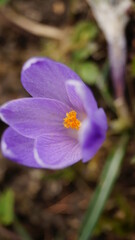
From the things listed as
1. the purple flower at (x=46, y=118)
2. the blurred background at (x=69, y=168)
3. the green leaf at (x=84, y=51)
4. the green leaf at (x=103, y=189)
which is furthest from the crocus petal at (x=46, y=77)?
the green leaf at (x=84, y=51)

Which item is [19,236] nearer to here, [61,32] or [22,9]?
[61,32]

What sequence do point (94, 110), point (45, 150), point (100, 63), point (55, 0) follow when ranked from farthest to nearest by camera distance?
1. point (55, 0)
2. point (100, 63)
3. point (45, 150)
4. point (94, 110)

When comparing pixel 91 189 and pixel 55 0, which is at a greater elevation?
pixel 55 0

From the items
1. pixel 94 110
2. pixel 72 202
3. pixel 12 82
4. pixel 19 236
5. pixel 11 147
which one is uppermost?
pixel 94 110

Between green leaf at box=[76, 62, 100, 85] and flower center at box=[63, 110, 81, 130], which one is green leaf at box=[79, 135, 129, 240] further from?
flower center at box=[63, 110, 81, 130]

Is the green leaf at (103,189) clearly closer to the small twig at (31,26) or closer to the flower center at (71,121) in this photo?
the flower center at (71,121)

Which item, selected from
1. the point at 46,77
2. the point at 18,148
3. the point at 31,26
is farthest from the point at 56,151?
the point at 31,26

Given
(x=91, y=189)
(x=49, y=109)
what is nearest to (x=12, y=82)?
(x=91, y=189)
